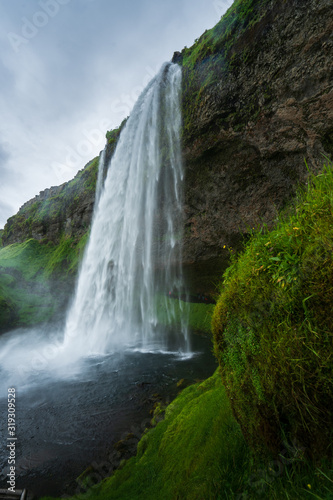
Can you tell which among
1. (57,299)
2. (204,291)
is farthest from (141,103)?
(57,299)

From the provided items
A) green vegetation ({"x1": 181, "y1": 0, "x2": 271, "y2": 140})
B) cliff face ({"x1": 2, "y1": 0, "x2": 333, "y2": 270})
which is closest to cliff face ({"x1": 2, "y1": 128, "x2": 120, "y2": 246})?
green vegetation ({"x1": 181, "y1": 0, "x2": 271, "y2": 140})

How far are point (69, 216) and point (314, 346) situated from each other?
29465 mm

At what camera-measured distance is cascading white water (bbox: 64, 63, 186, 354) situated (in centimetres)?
1310

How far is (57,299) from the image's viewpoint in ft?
82.6

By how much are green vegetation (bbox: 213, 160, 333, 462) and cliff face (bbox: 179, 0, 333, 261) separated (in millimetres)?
6495

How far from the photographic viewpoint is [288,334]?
1.55 meters

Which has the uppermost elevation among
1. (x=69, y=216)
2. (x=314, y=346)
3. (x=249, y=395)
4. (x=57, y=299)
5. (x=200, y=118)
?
(x=69, y=216)

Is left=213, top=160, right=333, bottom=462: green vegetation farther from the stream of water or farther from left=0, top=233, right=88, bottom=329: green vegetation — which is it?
left=0, top=233, right=88, bottom=329: green vegetation

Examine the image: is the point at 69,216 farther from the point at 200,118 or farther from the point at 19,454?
the point at 19,454

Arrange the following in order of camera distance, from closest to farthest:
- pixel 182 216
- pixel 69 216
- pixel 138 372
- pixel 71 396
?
pixel 71 396 < pixel 138 372 < pixel 182 216 < pixel 69 216

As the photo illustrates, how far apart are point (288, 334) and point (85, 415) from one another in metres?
6.96

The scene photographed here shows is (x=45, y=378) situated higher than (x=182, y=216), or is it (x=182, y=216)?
(x=182, y=216)

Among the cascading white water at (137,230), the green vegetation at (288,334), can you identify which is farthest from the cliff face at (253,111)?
the green vegetation at (288,334)

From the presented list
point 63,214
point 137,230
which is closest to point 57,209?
point 63,214
